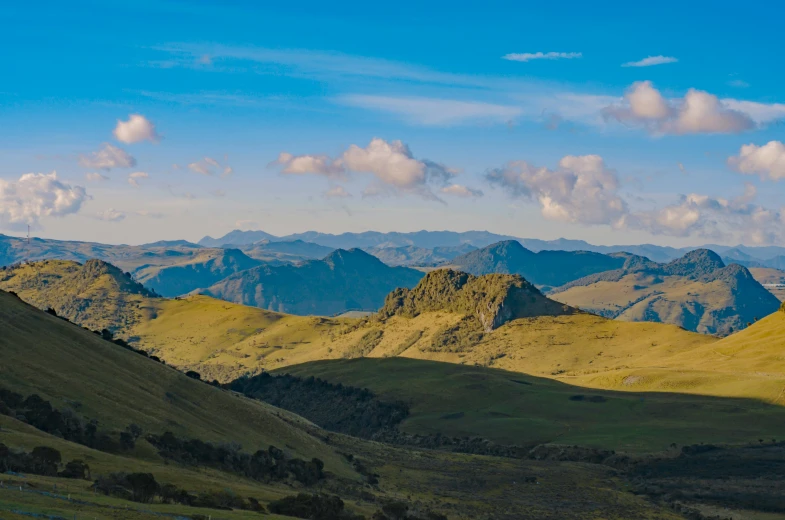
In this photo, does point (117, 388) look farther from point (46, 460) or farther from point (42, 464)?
point (42, 464)

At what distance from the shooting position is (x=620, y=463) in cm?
12675

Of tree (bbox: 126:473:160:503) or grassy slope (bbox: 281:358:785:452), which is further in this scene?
grassy slope (bbox: 281:358:785:452)

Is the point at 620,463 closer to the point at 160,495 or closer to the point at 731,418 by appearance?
the point at 731,418

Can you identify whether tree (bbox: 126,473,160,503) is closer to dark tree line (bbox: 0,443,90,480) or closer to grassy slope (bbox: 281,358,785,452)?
dark tree line (bbox: 0,443,90,480)

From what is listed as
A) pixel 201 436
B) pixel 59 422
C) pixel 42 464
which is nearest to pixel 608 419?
pixel 201 436

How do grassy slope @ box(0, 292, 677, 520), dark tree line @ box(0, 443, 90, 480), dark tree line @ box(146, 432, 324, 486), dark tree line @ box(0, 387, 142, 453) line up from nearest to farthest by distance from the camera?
dark tree line @ box(0, 443, 90, 480) → grassy slope @ box(0, 292, 677, 520) → dark tree line @ box(0, 387, 142, 453) → dark tree line @ box(146, 432, 324, 486)

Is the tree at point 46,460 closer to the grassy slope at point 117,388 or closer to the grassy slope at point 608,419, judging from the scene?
the grassy slope at point 117,388

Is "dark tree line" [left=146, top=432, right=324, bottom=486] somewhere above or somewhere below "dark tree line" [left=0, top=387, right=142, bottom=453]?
below

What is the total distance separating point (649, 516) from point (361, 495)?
3267cm

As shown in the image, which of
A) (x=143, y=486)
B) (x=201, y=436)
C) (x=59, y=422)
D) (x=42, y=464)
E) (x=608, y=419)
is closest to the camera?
(x=143, y=486)

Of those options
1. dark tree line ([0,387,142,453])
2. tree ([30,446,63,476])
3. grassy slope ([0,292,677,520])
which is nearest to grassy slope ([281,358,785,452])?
grassy slope ([0,292,677,520])

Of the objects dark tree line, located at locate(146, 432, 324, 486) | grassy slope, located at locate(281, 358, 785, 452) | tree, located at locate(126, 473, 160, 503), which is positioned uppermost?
tree, located at locate(126, 473, 160, 503)

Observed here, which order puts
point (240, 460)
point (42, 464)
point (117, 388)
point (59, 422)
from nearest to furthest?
1. point (42, 464)
2. point (59, 422)
3. point (240, 460)
4. point (117, 388)

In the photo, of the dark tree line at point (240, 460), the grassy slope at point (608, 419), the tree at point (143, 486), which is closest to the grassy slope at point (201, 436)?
the dark tree line at point (240, 460)
